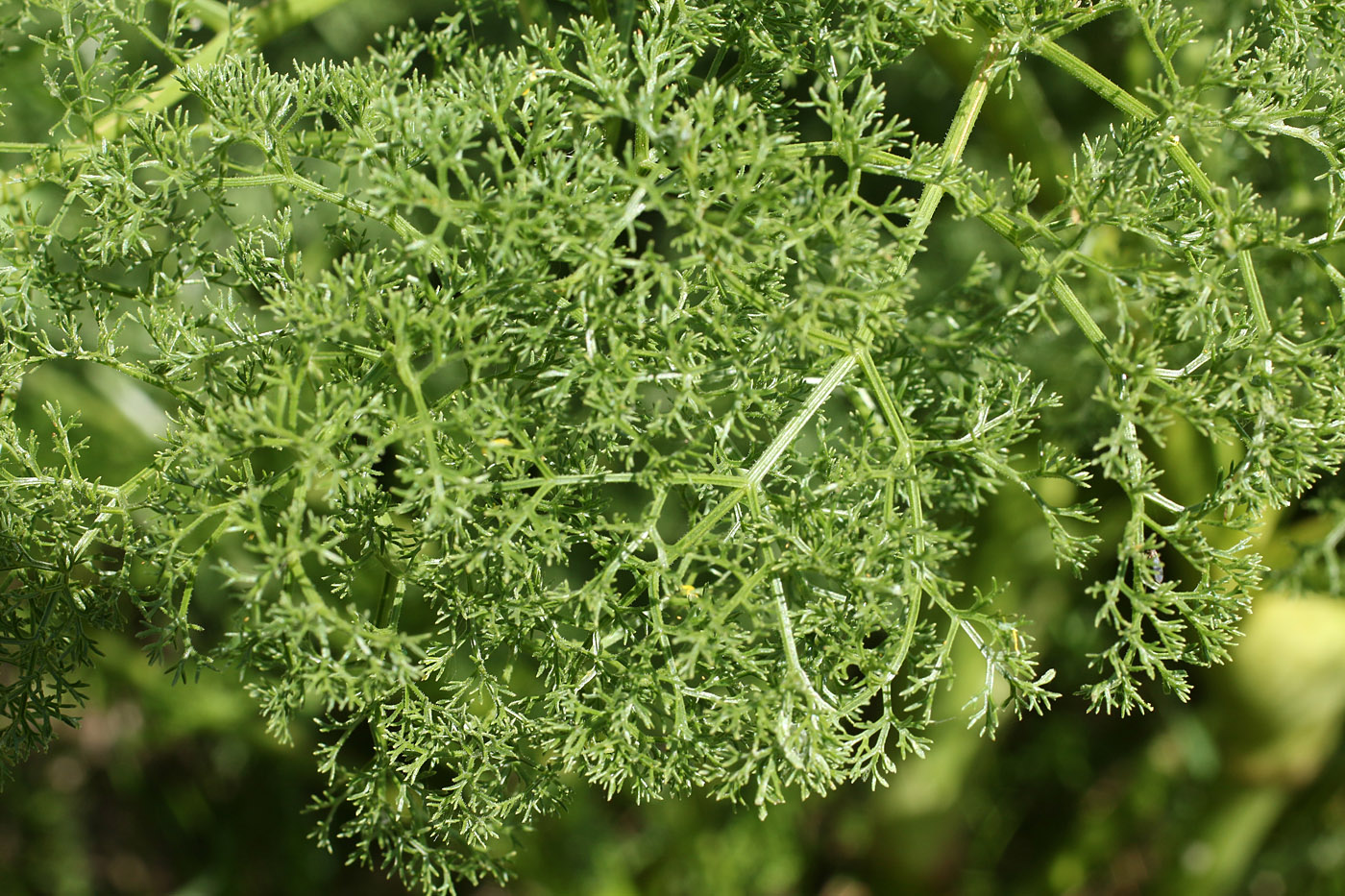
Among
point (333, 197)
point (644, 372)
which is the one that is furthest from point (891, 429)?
point (333, 197)

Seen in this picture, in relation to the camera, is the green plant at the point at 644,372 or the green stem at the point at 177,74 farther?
the green stem at the point at 177,74

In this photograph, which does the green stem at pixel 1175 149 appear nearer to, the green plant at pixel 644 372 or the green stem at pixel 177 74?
the green plant at pixel 644 372

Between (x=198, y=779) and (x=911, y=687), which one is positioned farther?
(x=198, y=779)

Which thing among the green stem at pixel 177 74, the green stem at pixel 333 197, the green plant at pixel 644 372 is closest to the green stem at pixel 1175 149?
the green plant at pixel 644 372

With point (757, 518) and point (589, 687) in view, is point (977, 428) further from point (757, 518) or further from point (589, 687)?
point (589, 687)

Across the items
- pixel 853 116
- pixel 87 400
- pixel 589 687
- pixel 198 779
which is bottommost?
pixel 198 779

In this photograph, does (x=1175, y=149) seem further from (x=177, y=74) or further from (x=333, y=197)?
(x=177, y=74)

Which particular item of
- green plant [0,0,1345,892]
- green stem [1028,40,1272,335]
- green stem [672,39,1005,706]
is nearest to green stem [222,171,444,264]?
green plant [0,0,1345,892]

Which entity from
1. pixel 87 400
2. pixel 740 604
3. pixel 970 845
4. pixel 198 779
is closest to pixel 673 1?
pixel 740 604

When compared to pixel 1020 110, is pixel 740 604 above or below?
below
